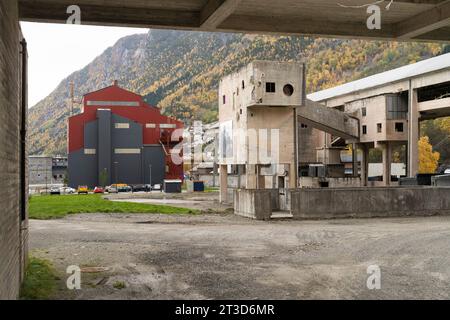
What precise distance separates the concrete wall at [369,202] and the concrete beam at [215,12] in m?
18.1

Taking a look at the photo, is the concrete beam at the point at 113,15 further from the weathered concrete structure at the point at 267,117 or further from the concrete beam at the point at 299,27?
the weathered concrete structure at the point at 267,117

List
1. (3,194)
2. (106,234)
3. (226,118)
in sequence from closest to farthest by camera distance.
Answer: (3,194) → (106,234) → (226,118)

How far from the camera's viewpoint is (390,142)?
54500mm

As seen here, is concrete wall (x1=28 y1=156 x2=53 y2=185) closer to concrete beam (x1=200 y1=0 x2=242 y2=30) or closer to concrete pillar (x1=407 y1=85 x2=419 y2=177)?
concrete pillar (x1=407 y1=85 x2=419 y2=177)

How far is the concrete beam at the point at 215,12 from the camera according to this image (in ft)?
44.2

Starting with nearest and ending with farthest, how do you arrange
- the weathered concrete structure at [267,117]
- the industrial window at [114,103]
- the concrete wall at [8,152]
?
the concrete wall at [8,152] < the weathered concrete structure at [267,117] < the industrial window at [114,103]

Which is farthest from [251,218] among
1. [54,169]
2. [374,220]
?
[54,169]

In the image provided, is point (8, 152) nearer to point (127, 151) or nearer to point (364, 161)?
point (364, 161)

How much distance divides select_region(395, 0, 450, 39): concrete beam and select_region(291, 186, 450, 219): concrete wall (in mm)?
15376

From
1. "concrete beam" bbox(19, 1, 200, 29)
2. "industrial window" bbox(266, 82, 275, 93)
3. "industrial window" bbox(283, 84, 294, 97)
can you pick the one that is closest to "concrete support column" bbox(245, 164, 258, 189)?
"industrial window" bbox(266, 82, 275, 93)

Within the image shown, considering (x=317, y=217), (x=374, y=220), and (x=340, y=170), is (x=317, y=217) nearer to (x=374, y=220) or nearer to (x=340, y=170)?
(x=374, y=220)

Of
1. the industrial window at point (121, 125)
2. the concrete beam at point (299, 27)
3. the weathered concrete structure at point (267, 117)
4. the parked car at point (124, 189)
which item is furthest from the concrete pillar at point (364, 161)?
the concrete beam at point (299, 27)

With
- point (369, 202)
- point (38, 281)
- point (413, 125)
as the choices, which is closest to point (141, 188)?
point (413, 125)

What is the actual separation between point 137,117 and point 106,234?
71835 mm
